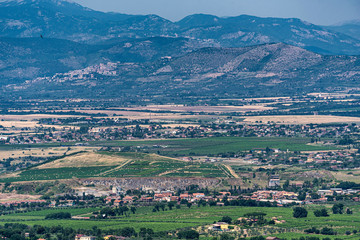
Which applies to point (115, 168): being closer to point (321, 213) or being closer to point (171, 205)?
point (171, 205)

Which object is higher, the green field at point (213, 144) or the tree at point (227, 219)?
the green field at point (213, 144)

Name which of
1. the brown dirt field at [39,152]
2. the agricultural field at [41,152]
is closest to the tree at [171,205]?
the agricultural field at [41,152]

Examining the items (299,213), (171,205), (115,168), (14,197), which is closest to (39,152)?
(115,168)

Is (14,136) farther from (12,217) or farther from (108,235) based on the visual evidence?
(108,235)

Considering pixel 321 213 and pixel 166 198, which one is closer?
pixel 321 213

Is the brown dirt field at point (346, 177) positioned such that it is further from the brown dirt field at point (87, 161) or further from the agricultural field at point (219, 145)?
the brown dirt field at point (87, 161)

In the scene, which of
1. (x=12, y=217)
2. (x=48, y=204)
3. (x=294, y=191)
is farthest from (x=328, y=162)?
(x=12, y=217)
